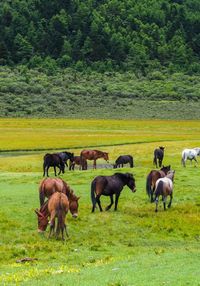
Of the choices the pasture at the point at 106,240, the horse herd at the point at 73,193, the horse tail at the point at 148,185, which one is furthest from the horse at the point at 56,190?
the horse tail at the point at 148,185

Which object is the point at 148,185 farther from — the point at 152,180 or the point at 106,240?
the point at 106,240

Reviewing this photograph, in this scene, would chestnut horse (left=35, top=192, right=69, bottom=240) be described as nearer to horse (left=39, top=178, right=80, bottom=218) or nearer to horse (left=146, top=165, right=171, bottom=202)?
horse (left=39, top=178, right=80, bottom=218)

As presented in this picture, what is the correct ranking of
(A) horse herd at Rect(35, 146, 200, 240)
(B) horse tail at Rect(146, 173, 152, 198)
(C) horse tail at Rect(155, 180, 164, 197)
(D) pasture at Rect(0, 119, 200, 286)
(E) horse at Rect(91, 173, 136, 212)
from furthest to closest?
(B) horse tail at Rect(146, 173, 152, 198) < (C) horse tail at Rect(155, 180, 164, 197) < (E) horse at Rect(91, 173, 136, 212) < (A) horse herd at Rect(35, 146, 200, 240) < (D) pasture at Rect(0, 119, 200, 286)

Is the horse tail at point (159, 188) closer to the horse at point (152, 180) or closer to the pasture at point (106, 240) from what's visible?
the pasture at point (106, 240)

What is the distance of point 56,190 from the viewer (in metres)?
23.2

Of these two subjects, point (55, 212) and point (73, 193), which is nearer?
point (55, 212)

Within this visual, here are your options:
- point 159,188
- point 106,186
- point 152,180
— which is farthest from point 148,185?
point 106,186

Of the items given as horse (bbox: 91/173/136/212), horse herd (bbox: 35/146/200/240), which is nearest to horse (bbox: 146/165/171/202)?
Result: horse herd (bbox: 35/146/200/240)

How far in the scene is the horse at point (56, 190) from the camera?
23219mm

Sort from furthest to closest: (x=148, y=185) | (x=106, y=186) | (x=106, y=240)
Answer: (x=148, y=185), (x=106, y=186), (x=106, y=240)

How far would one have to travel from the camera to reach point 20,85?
165250 mm

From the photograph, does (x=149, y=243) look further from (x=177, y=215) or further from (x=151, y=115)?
(x=151, y=115)

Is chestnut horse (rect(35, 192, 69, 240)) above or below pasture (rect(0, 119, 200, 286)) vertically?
above

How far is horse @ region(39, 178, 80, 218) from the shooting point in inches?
914
